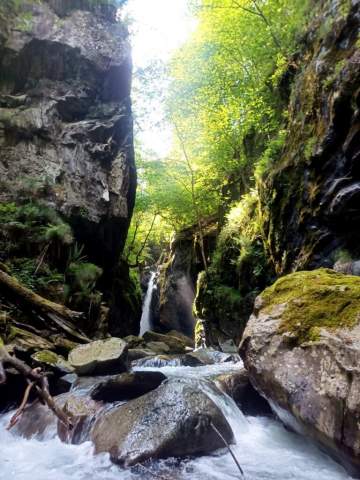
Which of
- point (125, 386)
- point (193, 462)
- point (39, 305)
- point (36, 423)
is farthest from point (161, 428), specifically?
point (39, 305)

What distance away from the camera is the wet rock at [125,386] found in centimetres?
544

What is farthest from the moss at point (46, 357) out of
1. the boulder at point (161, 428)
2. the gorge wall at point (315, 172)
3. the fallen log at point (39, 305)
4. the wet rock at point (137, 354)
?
the gorge wall at point (315, 172)

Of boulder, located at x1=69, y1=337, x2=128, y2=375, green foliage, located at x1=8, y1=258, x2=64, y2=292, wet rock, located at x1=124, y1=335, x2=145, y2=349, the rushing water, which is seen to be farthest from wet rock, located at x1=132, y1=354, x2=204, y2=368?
the rushing water

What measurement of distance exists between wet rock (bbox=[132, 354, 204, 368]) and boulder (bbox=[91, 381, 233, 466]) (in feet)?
14.8

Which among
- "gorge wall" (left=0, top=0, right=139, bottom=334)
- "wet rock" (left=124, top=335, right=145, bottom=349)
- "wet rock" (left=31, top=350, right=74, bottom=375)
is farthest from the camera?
"wet rock" (left=124, top=335, right=145, bottom=349)

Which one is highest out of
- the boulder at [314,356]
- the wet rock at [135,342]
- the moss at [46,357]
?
the boulder at [314,356]

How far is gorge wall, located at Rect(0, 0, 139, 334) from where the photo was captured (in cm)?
1157

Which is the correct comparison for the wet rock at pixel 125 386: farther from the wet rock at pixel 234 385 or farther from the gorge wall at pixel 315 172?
the gorge wall at pixel 315 172

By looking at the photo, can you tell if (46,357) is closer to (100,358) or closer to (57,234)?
(100,358)

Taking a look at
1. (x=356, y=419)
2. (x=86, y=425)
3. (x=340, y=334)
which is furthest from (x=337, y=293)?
(x=86, y=425)

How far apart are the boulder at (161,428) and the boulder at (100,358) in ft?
7.06

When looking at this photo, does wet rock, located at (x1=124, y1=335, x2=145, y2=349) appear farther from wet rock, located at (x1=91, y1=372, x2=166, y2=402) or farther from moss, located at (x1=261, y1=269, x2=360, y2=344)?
moss, located at (x1=261, y1=269, x2=360, y2=344)

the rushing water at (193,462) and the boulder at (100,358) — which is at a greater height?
the boulder at (100,358)

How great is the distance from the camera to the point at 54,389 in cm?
626
